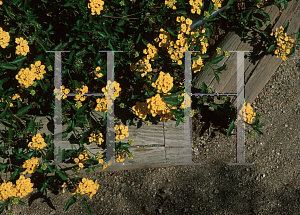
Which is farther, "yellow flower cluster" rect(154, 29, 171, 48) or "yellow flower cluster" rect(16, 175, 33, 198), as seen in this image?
"yellow flower cluster" rect(154, 29, 171, 48)

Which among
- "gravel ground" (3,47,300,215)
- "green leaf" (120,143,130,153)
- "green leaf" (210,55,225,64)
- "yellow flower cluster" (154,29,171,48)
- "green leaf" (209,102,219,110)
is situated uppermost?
"yellow flower cluster" (154,29,171,48)

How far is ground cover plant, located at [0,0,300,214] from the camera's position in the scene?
2.12 m

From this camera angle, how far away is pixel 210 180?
309 cm

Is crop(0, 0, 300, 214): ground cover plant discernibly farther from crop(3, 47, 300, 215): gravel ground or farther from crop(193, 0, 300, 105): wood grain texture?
crop(3, 47, 300, 215): gravel ground

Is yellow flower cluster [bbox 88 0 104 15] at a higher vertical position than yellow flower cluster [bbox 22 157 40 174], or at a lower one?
higher

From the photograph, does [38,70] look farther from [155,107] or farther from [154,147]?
[154,147]

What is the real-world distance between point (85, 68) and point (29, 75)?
1.83ft

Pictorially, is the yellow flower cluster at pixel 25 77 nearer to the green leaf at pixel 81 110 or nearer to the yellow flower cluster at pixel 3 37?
the yellow flower cluster at pixel 3 37

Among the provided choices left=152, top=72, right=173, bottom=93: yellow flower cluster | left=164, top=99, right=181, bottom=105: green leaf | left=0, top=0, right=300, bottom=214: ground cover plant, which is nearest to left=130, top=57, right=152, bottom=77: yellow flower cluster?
left=0, top=0, right=300, bottom=214: ground cover plant

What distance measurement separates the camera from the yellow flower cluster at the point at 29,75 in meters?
2.02

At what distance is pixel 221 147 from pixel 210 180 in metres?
0.42

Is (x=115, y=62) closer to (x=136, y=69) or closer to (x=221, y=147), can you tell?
(x=136, y=69)

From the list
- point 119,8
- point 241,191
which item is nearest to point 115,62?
point 119,8

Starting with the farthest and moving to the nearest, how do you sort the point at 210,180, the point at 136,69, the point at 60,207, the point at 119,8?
the point at 210,180 < the point at 60,207 < the point at 119,8 < the point at 136,69
